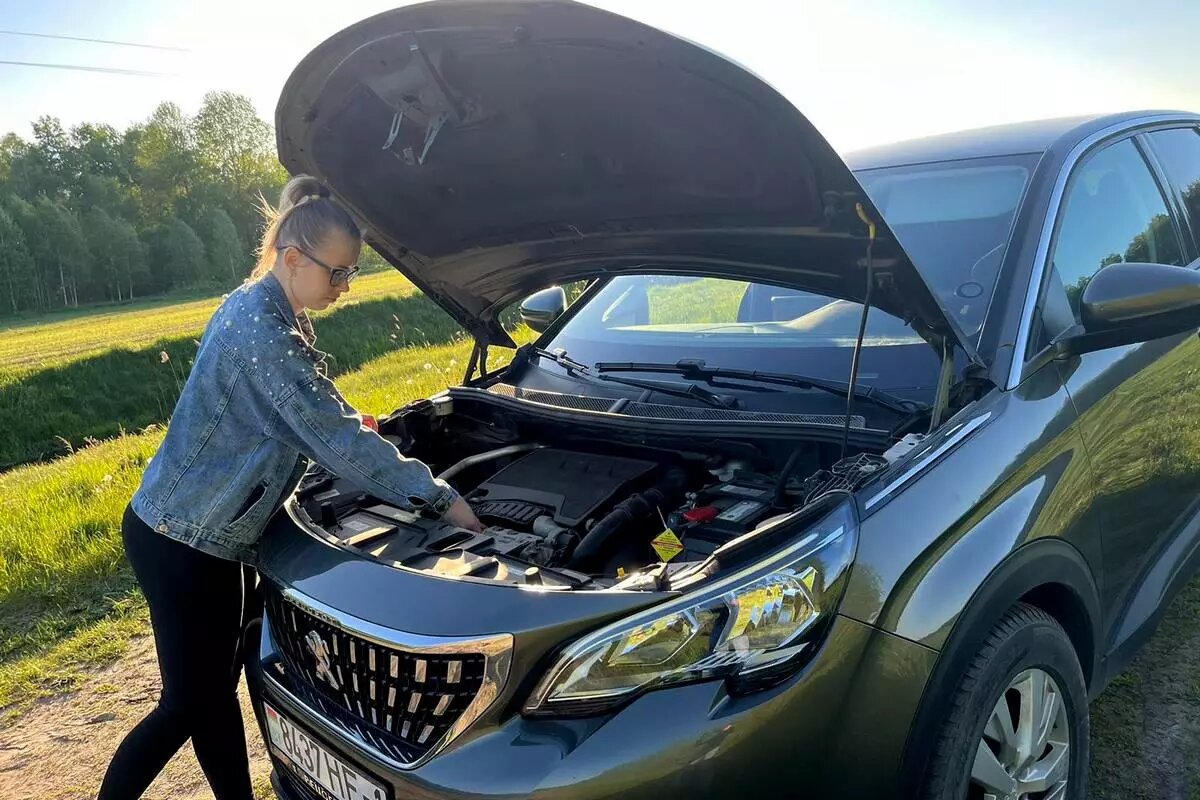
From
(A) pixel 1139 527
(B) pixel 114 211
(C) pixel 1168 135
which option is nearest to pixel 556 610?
(A) pixel 1139 527

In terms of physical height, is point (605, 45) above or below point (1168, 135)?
above

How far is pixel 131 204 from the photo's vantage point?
198ft

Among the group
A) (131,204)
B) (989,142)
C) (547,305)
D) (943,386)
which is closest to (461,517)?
(943,386)

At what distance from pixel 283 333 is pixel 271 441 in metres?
0.30

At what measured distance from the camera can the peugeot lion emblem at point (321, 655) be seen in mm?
1800

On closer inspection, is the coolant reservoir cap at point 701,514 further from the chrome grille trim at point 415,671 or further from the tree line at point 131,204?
the tree line at point 131,204

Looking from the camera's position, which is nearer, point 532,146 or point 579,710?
point 579,710

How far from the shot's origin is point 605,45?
1.82m

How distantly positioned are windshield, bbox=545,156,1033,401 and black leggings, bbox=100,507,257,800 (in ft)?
4.82

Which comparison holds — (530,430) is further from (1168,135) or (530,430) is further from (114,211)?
(114,211)

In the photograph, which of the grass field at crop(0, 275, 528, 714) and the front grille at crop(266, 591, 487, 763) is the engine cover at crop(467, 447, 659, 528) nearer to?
the front grille at crop(266, 591, 487, 763)

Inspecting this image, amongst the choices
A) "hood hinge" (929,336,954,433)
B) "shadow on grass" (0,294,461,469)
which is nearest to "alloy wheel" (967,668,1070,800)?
"hood hinge" (929,336,954,433)

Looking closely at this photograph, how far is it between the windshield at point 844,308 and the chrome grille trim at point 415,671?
4.40ft

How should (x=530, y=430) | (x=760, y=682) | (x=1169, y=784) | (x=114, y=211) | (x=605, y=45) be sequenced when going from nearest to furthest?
1. (x=760, y=682)
2. (x=605, y=45)
3. (x=1169, y=784)
4. (x=530, y=430)
5. (x=114, y=211)
